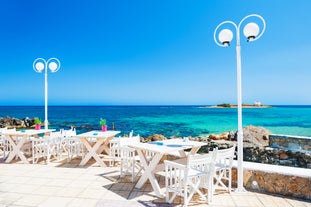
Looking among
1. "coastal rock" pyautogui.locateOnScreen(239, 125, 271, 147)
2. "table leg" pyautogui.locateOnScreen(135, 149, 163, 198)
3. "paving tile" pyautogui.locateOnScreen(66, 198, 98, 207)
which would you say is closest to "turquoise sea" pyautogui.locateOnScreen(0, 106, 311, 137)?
"coastal rock" pyautogui.locateOnScreen(239, 125, 271, 147)

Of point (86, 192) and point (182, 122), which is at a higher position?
point (86, 192)

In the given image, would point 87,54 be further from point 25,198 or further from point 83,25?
point 25,198

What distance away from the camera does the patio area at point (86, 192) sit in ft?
10.8

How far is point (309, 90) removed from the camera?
2870 centimetres

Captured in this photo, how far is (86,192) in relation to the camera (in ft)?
12.3

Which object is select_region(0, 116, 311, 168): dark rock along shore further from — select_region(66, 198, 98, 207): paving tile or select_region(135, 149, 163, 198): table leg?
select_region(66, 198, 98, 207): paving tile

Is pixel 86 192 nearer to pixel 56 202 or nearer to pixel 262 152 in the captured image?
pixel 56 202

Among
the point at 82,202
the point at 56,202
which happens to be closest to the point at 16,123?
the point at 56,202

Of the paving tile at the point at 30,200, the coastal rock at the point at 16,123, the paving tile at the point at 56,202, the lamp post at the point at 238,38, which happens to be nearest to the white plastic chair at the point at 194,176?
the lamp post at the point at 238,38

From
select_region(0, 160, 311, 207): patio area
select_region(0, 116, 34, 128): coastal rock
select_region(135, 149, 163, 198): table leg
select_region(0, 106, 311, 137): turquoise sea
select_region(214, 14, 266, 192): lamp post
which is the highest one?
select_region(214, 14, 266, 192): lamp post

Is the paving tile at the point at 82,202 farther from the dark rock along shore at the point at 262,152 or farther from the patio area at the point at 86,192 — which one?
the dark rock along shore at the point at 262,152

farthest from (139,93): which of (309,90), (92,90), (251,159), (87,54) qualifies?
(251,159)

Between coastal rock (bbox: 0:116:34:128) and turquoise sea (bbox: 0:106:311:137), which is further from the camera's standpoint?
coastal rock (bbox: 0:116:34:128)

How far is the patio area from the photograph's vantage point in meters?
3.29
